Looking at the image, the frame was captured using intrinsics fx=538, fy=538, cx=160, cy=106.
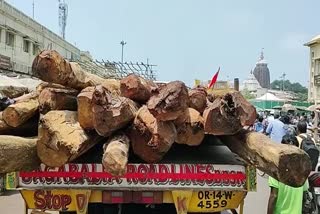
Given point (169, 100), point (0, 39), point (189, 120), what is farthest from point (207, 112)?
point (0, 39)

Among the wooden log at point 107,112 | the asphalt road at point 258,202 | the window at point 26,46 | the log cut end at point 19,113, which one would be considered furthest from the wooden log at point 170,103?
the window at point 26,46

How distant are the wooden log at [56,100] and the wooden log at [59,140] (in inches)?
15.6

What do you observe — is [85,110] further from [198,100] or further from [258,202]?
[258,202]

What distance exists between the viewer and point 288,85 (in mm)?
156000

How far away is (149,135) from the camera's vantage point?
351 cm

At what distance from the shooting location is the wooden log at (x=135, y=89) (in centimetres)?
392

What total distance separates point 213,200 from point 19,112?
157 cm

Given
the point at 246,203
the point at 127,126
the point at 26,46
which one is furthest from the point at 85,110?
the point at 26,46

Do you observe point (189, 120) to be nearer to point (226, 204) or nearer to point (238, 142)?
point (238, 142)

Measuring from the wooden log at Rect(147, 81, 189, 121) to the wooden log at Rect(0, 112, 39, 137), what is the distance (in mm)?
1292

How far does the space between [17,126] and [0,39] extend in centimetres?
2524

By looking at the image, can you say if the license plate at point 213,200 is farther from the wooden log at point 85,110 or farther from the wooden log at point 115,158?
the wooden log at point 85,110

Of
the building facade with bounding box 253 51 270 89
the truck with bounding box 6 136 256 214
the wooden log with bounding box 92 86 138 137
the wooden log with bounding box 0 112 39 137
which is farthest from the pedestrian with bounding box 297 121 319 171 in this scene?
the building facade with bounding box 253 51 270 89

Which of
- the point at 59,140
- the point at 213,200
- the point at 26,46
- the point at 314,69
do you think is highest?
the point at 314,69
